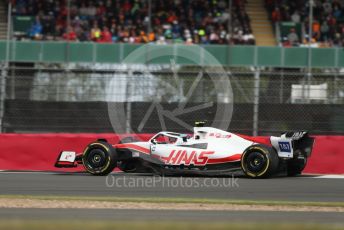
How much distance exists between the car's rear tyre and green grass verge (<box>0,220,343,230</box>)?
6369 millimetres

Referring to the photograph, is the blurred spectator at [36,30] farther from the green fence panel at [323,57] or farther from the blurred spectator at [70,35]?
the green fence panel at [323,57]

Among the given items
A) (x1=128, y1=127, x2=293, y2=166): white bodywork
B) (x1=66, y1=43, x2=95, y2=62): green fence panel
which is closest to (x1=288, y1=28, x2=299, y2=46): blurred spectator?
(x1=66, y1=43, x2=95, y2=62): green fence panel

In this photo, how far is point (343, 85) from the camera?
16953 millimetres

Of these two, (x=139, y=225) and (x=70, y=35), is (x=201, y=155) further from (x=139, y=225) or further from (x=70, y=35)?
(x=70, y=35)

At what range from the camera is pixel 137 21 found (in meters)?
25.5

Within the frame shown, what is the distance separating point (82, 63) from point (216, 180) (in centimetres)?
1079

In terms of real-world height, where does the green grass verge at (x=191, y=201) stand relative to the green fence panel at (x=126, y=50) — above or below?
below

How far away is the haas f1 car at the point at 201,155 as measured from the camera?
A: 47.5ft

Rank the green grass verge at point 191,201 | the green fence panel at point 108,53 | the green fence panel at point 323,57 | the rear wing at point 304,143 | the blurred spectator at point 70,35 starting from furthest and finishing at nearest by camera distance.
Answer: the blurred spectator at point 70,35 → the green fence panel at point 108,53 → the green fence panel at point 323,57 → the rear wing at point 304,143 → the green grass verge at point 191,201

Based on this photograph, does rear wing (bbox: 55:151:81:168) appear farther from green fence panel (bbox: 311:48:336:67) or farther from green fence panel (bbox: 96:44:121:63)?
green fence panel (bbox: 311:48:336:67)

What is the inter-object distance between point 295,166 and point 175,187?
3.01 metres

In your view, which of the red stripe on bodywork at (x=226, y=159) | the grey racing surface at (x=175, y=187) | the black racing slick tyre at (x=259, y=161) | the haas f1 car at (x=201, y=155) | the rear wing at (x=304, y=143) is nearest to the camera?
the grey racing surface at (x=175, y=187)

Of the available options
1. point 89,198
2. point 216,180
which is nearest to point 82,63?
point 216,180

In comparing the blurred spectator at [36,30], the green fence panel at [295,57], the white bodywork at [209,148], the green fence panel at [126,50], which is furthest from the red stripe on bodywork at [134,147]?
the blurred spectator at [36,30]
